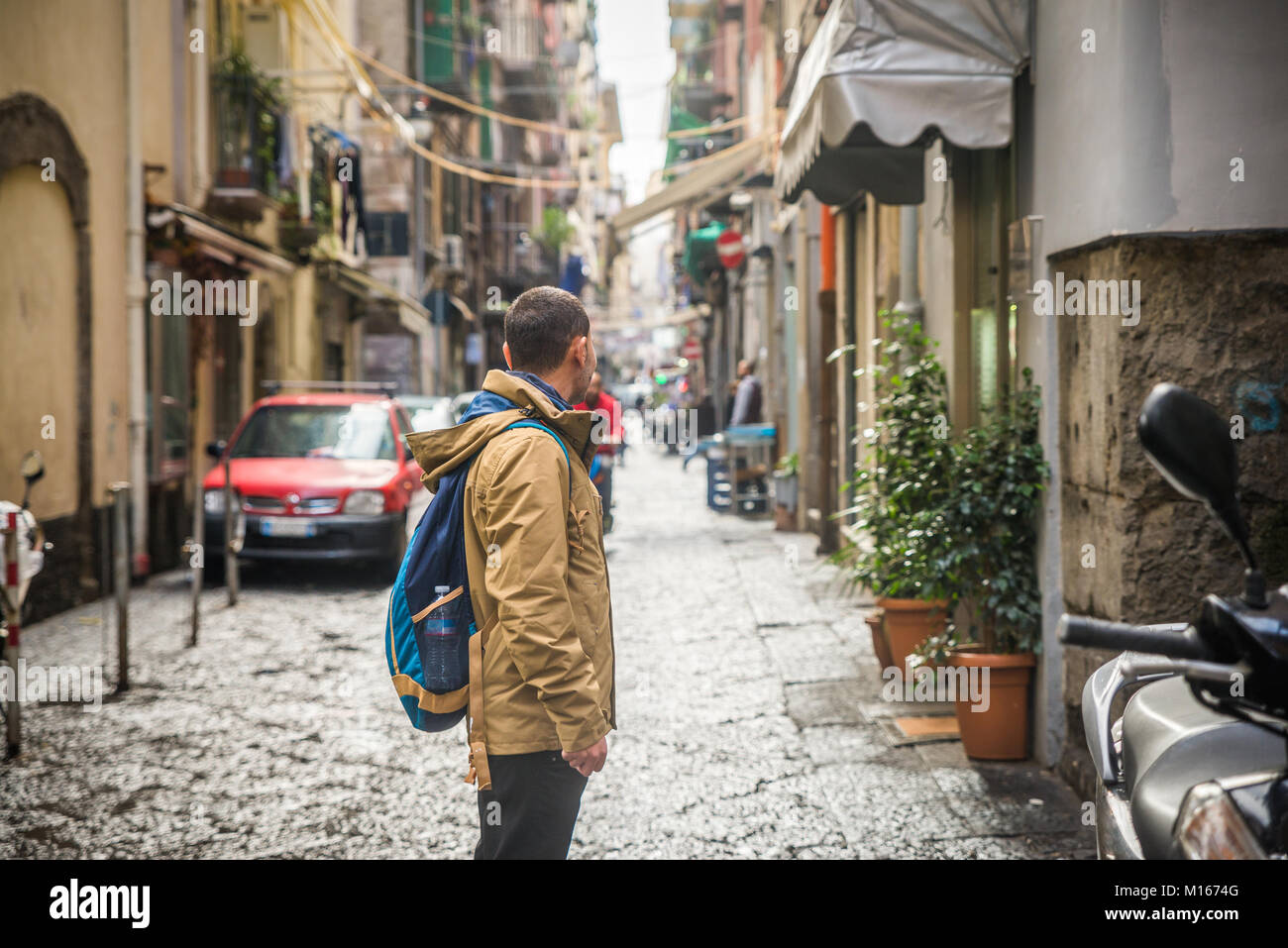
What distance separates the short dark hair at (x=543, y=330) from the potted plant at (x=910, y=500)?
3.26 metres

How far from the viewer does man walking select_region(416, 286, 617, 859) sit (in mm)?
2695

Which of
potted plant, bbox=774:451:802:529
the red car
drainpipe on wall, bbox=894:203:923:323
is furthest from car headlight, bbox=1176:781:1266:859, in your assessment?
potted plant, bbox=774:451:802:529

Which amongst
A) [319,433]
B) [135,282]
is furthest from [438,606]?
[135,282]

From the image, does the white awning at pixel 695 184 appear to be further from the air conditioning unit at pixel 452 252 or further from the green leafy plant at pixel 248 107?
the air conditioning unit at pixel 452 252

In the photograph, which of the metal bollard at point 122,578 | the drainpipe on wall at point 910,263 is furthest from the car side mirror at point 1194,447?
the drainpipe on wall at point 910,263

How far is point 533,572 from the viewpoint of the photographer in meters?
2.69

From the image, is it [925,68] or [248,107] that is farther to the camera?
[248,107]

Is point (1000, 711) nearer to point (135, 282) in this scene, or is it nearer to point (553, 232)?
point (135, 282)

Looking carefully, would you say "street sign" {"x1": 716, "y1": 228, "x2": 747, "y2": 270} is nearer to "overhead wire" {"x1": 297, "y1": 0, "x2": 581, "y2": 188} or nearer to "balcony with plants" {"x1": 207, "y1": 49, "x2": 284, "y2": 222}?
"overhead wire" {"x1": 297, "y1": 0, "x2": 581, "y2": 188}

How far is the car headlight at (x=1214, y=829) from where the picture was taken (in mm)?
1851

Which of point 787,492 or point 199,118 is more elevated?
point 199,118

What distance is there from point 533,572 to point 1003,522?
3.63 m

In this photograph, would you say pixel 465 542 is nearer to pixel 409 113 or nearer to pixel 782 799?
pixel 782 799
